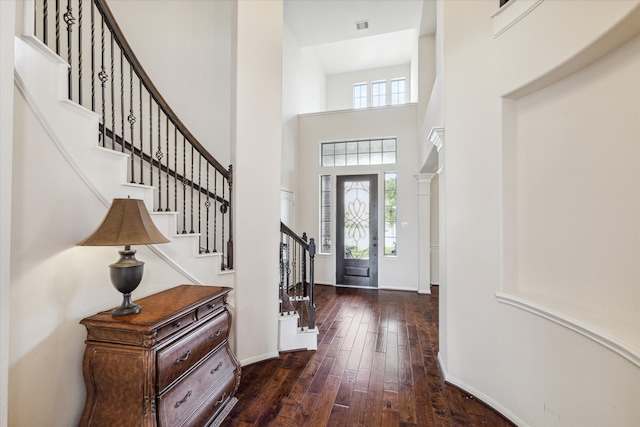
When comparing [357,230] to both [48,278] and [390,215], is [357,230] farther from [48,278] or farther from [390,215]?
[48,278]

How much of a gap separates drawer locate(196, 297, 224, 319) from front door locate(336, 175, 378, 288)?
3844 mm

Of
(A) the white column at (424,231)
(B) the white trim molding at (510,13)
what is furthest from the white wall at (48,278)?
(A) the white column at (424,231)

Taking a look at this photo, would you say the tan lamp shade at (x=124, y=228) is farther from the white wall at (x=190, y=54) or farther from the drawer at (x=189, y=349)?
the white wall at (x=190, y=54)

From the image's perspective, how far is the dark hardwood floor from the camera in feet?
6.52

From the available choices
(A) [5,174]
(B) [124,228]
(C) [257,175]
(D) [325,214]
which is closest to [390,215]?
(D) [325,214]

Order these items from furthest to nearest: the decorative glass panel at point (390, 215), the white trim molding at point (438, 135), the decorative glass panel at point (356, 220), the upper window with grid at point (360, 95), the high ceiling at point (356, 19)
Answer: the upper window with grid at point (360, 95)
the decorative glass panel at point (356, 220)
the decorative glass panel at point (390, 215)
the high ceiling at point (356, 19)
the white trim molding at point (438, 135)

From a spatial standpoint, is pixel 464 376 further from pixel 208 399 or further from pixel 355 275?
pixel 355 275

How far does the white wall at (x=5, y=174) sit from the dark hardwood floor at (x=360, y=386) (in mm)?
1316

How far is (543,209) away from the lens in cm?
194

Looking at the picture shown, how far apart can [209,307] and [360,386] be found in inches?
55.9

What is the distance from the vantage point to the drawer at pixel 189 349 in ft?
4.87

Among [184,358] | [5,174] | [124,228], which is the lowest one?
[184,358]

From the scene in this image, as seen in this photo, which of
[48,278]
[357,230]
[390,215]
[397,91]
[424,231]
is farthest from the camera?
[397,91]

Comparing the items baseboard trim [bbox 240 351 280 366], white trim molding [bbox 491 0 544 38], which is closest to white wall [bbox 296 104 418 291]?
baseboard trim [bbox 240 351 280 366]
